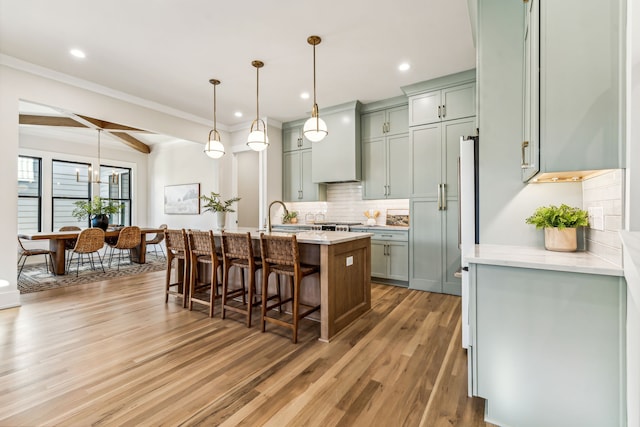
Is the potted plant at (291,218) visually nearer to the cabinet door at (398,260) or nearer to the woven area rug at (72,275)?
the cabinet door at (398,260)

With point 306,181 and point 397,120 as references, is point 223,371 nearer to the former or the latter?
point 306,181

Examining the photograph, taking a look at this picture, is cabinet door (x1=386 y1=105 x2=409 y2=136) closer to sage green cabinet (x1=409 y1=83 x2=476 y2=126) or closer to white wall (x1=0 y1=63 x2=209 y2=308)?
sage green cabinet (x1=409 y1=83 x2=476 y2=126)

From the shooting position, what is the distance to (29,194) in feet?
21.0

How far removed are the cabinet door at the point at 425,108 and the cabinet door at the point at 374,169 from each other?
26.4 inches

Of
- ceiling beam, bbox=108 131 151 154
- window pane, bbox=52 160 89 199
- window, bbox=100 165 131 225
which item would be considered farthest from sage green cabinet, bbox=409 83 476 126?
window, bbox=100 165 131 225

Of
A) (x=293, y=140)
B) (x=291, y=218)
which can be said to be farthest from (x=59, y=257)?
(x=293, y=140)

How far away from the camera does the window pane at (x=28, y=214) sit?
6324 millimetres

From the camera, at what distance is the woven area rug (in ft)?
14.6

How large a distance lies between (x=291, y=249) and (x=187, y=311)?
1.66m

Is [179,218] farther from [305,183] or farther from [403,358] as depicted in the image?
[403,358]

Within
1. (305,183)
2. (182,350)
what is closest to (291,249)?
(182,350)

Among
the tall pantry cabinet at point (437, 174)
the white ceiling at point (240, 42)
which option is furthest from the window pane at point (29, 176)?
the tall pantry cabinet at point (437, 174)

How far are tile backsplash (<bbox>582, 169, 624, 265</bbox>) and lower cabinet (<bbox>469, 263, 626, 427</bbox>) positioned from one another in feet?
0.91

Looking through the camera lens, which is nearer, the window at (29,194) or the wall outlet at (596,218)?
the wall outlet at (596,218)
